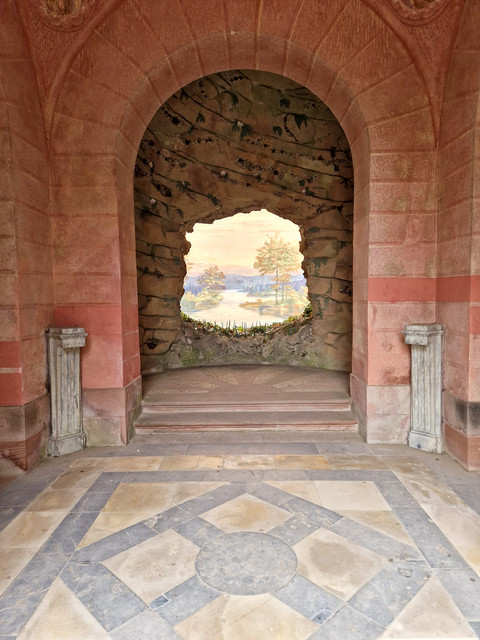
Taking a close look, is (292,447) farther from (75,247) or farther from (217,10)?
(217,10)

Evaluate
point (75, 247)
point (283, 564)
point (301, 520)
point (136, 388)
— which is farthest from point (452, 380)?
point (75, 247)

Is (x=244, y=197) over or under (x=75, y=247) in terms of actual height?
over

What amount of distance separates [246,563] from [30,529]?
1.54 m

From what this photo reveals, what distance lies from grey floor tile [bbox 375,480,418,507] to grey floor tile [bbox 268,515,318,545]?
71 cm

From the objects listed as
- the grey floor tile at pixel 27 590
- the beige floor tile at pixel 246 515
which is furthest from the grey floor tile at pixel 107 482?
the beige floor tile at pixel 246 515

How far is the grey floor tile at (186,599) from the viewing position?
6.57 ft

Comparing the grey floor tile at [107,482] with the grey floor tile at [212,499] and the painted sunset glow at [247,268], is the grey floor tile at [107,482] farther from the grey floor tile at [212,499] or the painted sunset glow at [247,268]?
the painted sunset glow at [247,268]

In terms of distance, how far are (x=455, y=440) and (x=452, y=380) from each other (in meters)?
0.56

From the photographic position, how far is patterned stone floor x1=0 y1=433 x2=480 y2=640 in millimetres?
1969

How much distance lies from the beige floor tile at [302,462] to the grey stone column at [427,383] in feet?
3.48

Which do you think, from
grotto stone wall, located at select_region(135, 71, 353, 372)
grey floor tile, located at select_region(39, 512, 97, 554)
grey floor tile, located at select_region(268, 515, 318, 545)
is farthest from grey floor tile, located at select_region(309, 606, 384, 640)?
grotto stone wall, located at select_region(135, 71, 353, 372)

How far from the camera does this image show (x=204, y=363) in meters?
7.21

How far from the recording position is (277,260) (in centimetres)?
1008

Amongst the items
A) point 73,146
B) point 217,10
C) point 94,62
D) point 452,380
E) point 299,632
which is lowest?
point 299,632
